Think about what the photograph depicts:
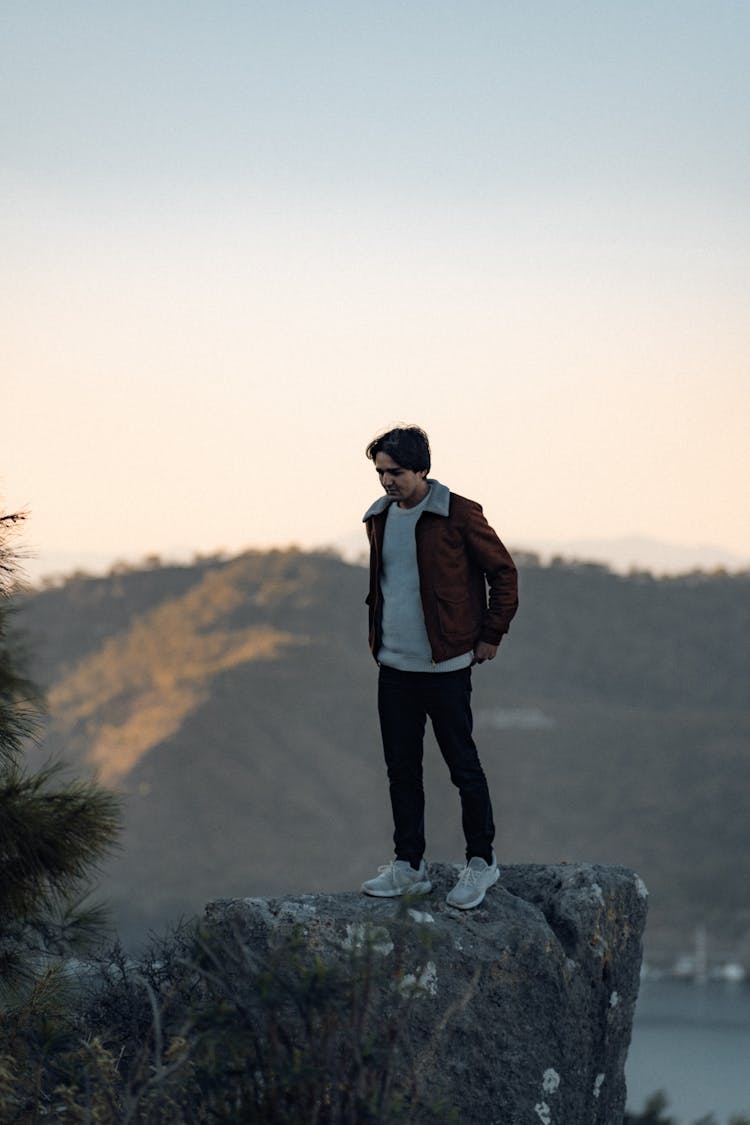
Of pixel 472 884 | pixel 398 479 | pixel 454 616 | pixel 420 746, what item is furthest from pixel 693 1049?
pixel 398 479

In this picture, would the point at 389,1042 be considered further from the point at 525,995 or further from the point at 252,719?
the point at 252,719

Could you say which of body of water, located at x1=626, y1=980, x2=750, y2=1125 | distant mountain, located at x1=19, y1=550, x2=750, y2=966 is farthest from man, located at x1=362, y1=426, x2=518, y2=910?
distant mountain, located at x1=19, y1=550, x2=750, y2=966

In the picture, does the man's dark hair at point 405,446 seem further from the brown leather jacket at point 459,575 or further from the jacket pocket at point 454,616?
the jacket pocket at point 454,616

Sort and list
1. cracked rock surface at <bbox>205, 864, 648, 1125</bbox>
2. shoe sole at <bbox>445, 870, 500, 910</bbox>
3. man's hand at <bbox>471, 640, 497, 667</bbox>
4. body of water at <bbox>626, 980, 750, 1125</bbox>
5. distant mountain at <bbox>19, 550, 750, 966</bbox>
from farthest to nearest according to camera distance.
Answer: distant mountain at <bbox>19, 550, 750, 966</bbox> < body of water at <bbox>626, 980, 750, 1125</bbox> < shoe sole at <bbox>445, 870, 500, 910</bbox> < man's hand at <bbox>471, 640, 497, 667</bbox> < cracked rock surface at <bbox>205, 864, 648, 1125</bbox>

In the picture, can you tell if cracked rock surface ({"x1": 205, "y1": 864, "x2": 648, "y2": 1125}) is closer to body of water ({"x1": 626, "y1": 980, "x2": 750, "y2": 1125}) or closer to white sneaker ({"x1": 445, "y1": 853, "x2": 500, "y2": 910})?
white sneaker ({"x1": 445, "y1": 853, "x2": 500, "y2": 910})

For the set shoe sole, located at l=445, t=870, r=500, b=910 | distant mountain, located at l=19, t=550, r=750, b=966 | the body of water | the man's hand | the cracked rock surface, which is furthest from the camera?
distant mountain, located at l=19, t=550, r=750, b=966

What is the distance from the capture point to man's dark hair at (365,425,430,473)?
5.55 meters

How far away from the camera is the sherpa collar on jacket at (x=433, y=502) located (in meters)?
5.62

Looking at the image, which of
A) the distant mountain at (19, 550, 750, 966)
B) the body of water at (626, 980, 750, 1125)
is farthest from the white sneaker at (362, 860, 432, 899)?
the distant mountain at (19, 550, 750, 966)

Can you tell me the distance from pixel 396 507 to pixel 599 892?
1779 mm

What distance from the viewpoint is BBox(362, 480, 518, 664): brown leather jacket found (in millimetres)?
5590

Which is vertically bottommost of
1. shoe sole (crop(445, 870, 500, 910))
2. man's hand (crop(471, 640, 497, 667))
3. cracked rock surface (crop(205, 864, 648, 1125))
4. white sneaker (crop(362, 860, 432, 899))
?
cracked rock surface (crop(205, 864, 648, 1125))

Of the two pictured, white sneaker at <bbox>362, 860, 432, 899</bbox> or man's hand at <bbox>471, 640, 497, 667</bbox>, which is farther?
white sneaker at <bbox>362, 860, 432, 899</bbox>

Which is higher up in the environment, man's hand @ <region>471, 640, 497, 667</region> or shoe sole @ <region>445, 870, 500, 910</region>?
man's hand @ <region>471, 640, 497, 667</region>
